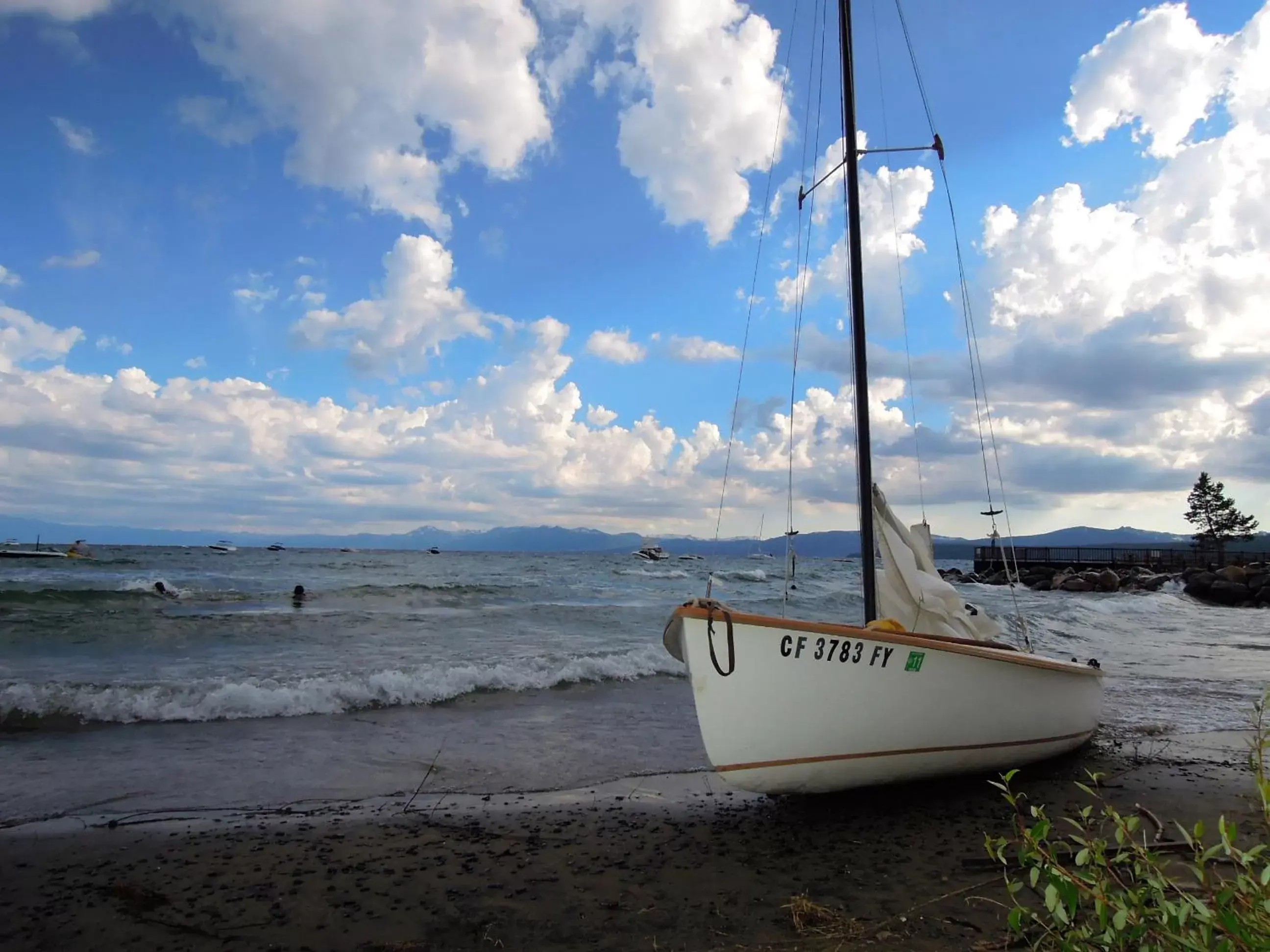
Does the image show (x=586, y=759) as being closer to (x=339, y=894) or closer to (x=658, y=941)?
(x=339, y=894)

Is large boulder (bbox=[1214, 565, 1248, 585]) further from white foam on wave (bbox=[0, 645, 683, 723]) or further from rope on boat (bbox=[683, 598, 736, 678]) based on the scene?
rope on boat (bbox=[683, 598, 736, 678])

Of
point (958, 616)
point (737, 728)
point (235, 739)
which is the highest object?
point (958, 616)

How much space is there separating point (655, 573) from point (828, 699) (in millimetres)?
51937

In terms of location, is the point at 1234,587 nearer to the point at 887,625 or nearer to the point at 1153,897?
the point at 887,625

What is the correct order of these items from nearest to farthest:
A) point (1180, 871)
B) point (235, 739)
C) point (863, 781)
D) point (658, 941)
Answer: point (658, 941) → point (1180, 871) → point (863, 781) → point (235, 739)

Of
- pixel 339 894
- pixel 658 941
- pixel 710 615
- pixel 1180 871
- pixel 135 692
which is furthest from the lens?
pixel 135 692

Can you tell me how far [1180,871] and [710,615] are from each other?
3270 millimetres

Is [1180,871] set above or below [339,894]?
above

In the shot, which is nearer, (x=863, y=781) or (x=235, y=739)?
(x=863, y=781)

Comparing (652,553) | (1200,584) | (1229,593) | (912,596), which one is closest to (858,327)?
(912,596)

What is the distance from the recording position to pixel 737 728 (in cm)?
572

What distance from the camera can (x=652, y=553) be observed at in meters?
90.4

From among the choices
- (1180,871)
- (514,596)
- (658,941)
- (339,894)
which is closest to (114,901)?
(339,894)

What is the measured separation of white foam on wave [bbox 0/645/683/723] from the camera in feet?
32.6
